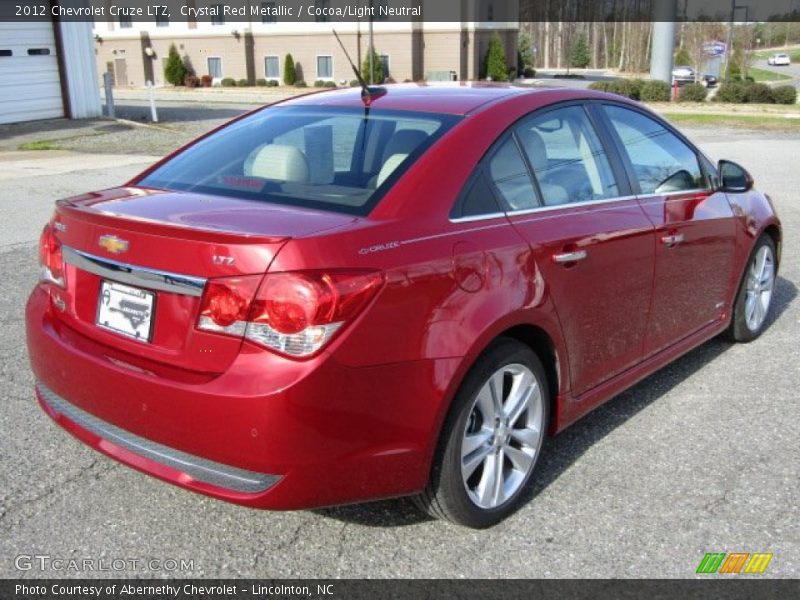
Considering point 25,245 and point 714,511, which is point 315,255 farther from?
point 25,245

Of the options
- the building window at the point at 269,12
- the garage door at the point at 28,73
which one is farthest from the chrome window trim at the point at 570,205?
the building window at the point at 269,12

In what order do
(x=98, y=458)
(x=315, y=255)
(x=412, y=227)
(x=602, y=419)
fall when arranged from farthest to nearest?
(x=602, y=419) < (x=98, y=458) < (x=412, y=227) < (x=315, y=255)

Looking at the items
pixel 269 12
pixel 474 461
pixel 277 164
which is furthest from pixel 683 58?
pixel 474 461

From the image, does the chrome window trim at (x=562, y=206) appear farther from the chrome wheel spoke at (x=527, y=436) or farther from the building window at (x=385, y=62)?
the building window at (x=385, y=62)

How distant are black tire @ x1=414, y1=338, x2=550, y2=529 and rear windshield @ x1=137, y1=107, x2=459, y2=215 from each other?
2.43 feet

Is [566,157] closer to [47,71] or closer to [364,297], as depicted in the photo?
[364,297]

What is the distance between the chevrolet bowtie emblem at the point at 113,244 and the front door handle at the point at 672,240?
2.54 m

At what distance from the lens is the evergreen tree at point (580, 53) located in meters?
81.2

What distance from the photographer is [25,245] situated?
7867 mm

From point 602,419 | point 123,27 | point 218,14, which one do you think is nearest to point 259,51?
point 218,14

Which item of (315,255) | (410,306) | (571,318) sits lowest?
(571,318)

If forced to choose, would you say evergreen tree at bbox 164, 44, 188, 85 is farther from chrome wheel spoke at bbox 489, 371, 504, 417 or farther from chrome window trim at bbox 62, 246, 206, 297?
chrome wheel spoke at bbox 489, 371, 504, 417

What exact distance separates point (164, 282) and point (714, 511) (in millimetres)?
2351

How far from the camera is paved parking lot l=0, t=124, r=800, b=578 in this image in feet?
9.92
